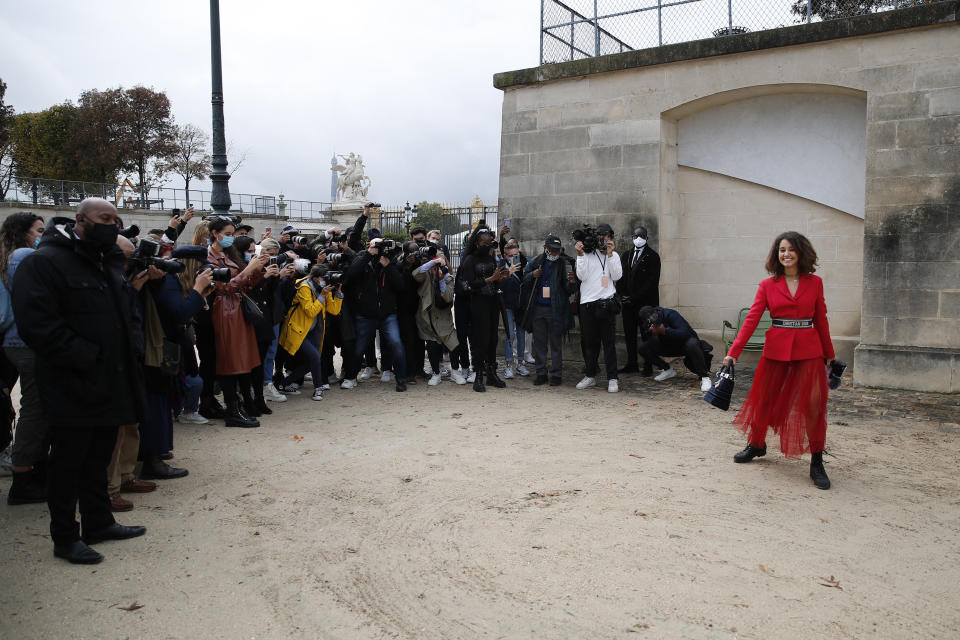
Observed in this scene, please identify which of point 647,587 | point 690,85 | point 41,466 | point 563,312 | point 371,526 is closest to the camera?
point 647,587

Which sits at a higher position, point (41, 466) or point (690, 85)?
point (690, 85)

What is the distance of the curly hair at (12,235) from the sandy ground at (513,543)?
166cm

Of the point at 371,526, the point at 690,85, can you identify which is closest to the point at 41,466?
the point at 371,526

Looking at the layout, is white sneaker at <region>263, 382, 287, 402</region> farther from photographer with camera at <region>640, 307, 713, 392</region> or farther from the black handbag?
photographer with camera at <region>640, 307, 713, 392</region>

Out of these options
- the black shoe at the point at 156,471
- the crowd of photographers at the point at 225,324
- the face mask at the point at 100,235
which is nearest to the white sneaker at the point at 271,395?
the crowd of photographers at the point at 225,324

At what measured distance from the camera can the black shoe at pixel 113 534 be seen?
4.22 meters

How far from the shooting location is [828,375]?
5.86m

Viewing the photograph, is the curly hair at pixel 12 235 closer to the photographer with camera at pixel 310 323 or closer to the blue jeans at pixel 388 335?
the photographer with camera at pixel 310 323

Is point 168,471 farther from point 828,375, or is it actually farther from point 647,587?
point 828,375

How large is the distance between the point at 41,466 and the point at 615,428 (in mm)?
4792

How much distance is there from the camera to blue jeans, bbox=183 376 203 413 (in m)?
6.99

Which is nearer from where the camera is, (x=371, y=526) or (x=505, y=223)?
(x=371, y=526)

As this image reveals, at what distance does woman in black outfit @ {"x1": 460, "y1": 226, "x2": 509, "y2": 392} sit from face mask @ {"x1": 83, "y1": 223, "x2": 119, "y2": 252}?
5352 millimetres

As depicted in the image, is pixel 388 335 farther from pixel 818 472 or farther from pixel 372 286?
pixel 818 472
